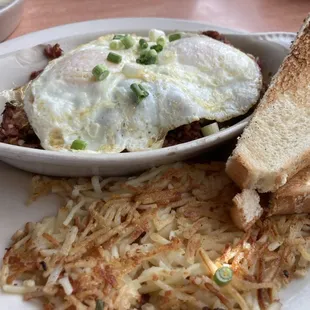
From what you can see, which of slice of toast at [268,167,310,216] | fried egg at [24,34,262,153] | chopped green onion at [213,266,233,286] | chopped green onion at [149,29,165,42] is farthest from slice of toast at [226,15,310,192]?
chopped green onion at [149,29,165,42]

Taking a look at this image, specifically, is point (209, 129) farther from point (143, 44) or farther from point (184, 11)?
point (184, 11)

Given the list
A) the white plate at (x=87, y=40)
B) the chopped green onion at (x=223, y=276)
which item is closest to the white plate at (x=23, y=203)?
the white plate at (x=87, y=40)

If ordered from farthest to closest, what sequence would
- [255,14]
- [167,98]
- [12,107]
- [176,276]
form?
[255,14], [12,107], [167,98], [176,276]

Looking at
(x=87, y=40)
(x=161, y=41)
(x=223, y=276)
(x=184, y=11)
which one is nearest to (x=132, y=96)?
(x=161, y=41)

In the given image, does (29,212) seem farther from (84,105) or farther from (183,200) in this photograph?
(183,200)

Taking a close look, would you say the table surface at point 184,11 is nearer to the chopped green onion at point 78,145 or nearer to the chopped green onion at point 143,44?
the chopped green onion at point 143,44

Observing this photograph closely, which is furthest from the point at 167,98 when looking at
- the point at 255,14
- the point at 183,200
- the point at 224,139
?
the point at 255,14

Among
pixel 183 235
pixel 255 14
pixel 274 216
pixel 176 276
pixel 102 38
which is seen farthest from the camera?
pixel 255 14
